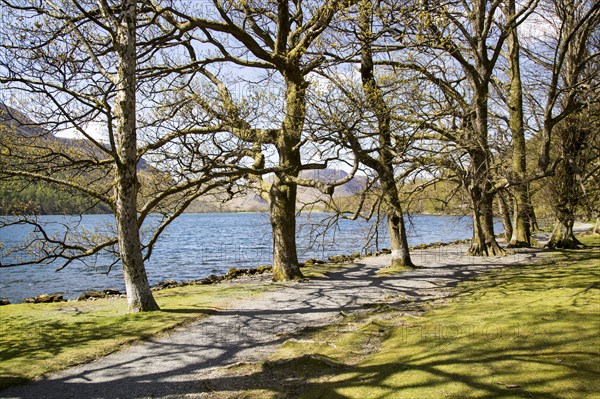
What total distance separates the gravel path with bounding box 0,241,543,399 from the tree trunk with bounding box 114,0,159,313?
6.77ft

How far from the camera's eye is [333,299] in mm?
12977

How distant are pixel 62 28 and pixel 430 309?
454 inches

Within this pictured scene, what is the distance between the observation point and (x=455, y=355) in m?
6.15

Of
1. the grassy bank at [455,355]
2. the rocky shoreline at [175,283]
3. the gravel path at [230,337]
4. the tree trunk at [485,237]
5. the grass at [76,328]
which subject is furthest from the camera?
the tree trunk at [485,237]

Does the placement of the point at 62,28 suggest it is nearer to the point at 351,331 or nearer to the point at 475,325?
the point at 351,331

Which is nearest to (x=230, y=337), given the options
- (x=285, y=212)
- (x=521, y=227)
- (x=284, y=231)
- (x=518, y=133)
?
(x=284, y=231)

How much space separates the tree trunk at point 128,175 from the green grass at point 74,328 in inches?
31.4

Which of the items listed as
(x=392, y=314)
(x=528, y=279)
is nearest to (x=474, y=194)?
(x=528, y=279)

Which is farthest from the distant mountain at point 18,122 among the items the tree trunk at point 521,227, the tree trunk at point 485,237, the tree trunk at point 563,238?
the tree trunk at point 563,238

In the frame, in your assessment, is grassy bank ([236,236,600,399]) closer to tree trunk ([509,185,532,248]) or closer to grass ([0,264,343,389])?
grass ([0,264,343,389])

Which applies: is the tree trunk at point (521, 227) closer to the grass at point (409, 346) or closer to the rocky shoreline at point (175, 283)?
the rocky shoreline at point (175, 283)

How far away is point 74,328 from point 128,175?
3.71 meters

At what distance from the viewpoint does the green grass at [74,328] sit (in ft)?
25.3

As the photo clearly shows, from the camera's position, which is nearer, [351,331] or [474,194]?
[351,331]
